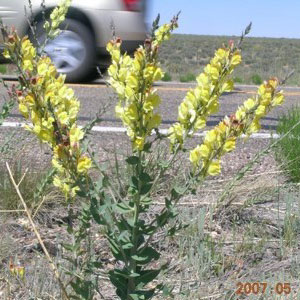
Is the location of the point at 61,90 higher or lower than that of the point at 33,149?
lower

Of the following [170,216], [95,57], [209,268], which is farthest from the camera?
[95,57]

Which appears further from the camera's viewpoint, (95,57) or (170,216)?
(95,57)

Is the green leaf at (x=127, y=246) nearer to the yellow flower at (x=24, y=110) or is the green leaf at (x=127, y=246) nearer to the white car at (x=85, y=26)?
the yellow flower at (x=24, y=110)

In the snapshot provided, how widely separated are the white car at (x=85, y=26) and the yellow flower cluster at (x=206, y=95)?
7.16 meters

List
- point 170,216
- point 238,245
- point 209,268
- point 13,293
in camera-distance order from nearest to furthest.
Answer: point 170,216, point 13,293, point 209,268, point 238,245

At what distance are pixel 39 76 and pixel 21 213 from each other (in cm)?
125

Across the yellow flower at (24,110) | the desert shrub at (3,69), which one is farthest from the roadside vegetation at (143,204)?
the desert shrub at (3,69)

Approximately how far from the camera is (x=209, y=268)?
206 cm

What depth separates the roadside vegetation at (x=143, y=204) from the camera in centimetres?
133

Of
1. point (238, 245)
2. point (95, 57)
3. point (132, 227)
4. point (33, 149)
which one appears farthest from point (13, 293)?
point (95, 57)

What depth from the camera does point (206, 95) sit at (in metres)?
1.36

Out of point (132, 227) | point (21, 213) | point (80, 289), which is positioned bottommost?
point (80, 289)

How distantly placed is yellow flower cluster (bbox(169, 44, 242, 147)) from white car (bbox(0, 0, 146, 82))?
7.16 metres

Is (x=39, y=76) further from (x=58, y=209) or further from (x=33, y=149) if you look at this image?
(x=33, y=149)
